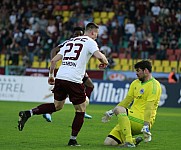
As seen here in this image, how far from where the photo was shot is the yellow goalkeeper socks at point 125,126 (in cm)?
1093

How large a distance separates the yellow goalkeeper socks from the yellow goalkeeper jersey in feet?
1.10

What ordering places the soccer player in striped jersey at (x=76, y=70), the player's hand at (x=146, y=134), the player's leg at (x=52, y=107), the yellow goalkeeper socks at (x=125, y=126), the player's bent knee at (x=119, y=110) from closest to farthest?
1. the player's hand at (x=146, y=134)
2. the yellow goalkeeper socks at (x=125, y=126)
3. the player's bent knee at (x=119, y=110)
4. the soccer player in striped jersey at (x=76, y=70)
5. the player's leg at (x=52, y=107)

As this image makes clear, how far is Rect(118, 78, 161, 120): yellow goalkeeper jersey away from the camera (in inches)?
436

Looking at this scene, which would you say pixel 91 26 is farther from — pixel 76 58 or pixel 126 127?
pixel 126 127

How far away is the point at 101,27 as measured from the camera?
34406mm

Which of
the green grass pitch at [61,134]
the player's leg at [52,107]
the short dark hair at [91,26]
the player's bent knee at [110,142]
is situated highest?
the short dark hair at [91,26]

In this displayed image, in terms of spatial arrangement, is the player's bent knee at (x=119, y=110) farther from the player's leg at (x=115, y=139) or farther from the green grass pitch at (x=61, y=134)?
the green grass pitch at (x=61, y=134)

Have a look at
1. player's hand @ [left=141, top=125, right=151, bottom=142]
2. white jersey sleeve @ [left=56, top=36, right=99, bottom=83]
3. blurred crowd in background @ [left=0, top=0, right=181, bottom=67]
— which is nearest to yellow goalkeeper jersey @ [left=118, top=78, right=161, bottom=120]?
player's hand @ [left=141, top=125, right=151, bottom=142]

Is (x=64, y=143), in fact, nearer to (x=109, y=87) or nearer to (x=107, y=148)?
(x=107, y=148)

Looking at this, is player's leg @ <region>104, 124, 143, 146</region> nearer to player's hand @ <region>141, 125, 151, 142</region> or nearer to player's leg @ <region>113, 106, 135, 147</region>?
player's leg @ <region>113, 106, 135, 147</region>

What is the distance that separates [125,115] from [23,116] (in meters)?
1.93

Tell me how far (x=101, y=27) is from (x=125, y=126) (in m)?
23.7

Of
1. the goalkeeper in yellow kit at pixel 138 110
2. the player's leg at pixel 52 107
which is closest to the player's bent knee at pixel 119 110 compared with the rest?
the goalkeeper in yellow kit at pixel 138 110

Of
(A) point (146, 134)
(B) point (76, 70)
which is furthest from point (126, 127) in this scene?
(B) point (76, 70)
